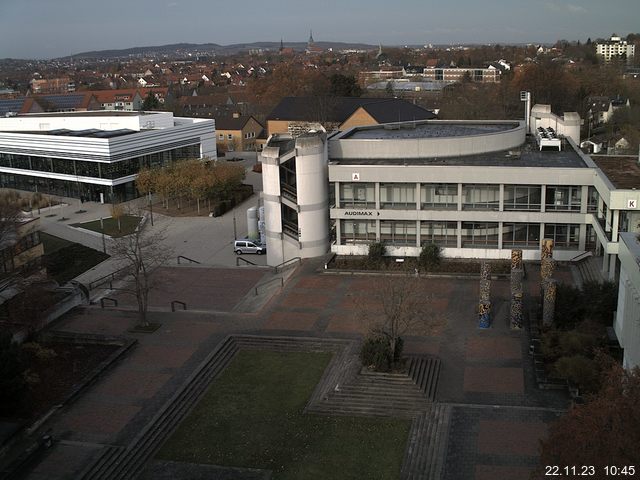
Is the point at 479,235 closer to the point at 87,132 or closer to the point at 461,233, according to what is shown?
the point at 461,233

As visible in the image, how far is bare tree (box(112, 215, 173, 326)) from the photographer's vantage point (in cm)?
3047

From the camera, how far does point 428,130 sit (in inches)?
1882

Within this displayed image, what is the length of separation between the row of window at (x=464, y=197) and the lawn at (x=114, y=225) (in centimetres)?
1837

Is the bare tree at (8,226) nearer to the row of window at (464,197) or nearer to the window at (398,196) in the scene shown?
the row of window at (464,197)

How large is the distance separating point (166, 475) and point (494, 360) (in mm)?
12471

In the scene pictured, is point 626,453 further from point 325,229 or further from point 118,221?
point 118,221

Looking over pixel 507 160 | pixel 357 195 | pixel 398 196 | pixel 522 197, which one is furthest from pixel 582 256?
pixel 357 195

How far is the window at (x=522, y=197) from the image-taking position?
36.7 metres

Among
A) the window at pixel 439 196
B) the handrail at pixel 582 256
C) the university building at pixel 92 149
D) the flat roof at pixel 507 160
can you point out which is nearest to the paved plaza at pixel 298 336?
the handrail at pixel 582 256

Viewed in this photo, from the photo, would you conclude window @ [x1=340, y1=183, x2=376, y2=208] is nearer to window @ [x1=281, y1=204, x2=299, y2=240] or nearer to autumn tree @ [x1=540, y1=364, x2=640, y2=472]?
window @ [x1=281, y1=204, x2=299, y2=240]

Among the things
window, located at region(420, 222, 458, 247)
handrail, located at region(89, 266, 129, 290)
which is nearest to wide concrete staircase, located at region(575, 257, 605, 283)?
window, located at region(420, 222, 458, 247)

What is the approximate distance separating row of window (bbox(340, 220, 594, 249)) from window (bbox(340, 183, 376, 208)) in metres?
0.95

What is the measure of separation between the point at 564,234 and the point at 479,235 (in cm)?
435

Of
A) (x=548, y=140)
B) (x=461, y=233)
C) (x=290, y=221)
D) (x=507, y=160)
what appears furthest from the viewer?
(x=548, y=140)
